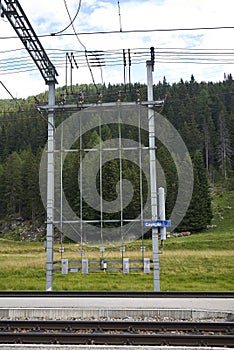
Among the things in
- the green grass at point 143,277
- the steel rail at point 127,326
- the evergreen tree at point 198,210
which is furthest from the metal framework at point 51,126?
the evergreen tree at point 198,210

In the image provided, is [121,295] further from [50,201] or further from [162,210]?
[50,201]

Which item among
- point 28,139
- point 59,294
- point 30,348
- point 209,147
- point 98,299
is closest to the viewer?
point 30,348

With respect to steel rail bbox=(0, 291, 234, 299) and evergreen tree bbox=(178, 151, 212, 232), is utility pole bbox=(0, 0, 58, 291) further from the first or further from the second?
evergreen tree bbox=(178, 151, 212, 232)

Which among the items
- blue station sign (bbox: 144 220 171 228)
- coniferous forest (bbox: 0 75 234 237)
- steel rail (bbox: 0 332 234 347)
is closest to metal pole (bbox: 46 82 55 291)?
blue station sign (bbox: 144 220 171 228)

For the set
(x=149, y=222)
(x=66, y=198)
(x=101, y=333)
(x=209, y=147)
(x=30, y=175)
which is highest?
(x=209, y=147)

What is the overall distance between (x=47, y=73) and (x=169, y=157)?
Result: 2088 inches

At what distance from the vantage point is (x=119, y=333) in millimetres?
7832

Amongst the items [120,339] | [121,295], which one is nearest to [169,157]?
[121,295]

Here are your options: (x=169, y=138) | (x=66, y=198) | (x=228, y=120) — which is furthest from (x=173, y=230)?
(x=228, y=120)

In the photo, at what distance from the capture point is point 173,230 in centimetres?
5328

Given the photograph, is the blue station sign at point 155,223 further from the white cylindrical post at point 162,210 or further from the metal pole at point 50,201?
the metal pole at point 50,201

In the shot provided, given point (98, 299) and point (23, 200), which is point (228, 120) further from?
point (98, 299)

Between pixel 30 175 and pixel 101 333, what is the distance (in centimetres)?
6012

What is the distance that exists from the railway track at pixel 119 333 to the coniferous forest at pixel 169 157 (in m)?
31.3
